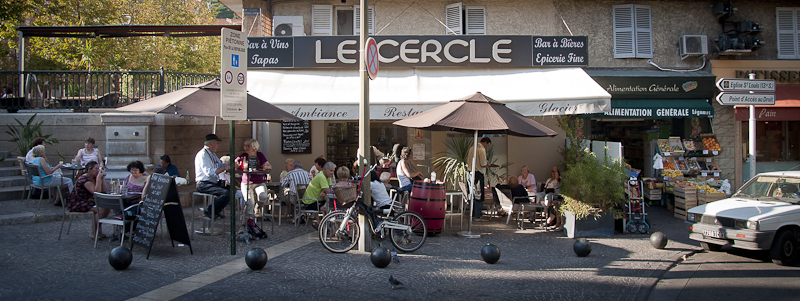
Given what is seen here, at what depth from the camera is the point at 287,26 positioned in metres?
12.5

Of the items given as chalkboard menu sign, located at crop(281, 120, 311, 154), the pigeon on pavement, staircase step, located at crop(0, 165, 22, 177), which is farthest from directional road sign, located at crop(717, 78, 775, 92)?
staircase step, located at crop(0, 165, 22, 177)

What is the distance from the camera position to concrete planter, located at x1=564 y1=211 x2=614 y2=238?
27.9 ft

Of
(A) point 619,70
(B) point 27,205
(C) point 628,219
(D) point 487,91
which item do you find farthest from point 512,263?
(B) point 27,205

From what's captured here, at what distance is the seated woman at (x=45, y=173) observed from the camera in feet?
30.6

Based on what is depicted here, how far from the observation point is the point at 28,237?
24.6 feet

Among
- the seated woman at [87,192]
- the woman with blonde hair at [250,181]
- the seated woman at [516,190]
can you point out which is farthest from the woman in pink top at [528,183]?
the seated woman at [87,192]

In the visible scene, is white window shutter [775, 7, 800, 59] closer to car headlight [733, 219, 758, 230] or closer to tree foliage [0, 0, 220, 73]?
car headlight [733, 219, 758, 230]

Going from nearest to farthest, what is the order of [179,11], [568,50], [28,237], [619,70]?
[28,237], [568,50], [619,70], [179,11]

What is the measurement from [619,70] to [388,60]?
5732 millimetres

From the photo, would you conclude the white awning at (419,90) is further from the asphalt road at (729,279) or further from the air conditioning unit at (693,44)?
the asphalt road at (729,279)

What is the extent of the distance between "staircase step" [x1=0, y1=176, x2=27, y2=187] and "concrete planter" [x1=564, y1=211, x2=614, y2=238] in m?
10.7

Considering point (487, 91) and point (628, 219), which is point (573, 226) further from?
point (487, 91)

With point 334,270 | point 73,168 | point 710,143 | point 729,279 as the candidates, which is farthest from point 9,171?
point 710,143

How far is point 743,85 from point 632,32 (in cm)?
461
